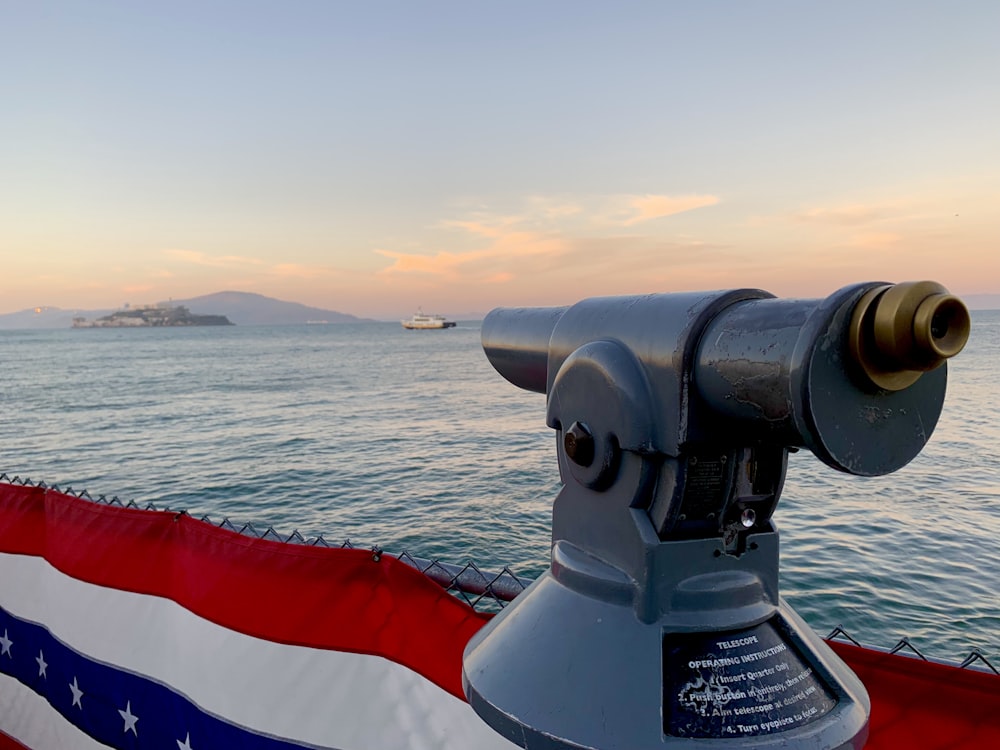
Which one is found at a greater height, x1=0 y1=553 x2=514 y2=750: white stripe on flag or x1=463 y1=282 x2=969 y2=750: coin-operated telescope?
x1=463 y1=282 x2=969 y2=750: coin-operated telescope

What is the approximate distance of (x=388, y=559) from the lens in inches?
114

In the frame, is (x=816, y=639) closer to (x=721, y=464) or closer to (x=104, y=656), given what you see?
(x=721, y=464)

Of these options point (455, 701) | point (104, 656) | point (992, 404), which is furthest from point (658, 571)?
point (992, 404)

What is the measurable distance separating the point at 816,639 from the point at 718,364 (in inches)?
26.7

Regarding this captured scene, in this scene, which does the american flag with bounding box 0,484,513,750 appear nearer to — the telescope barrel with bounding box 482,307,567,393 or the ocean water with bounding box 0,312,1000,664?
the telescope barrel with bounding box 482,307,567,393

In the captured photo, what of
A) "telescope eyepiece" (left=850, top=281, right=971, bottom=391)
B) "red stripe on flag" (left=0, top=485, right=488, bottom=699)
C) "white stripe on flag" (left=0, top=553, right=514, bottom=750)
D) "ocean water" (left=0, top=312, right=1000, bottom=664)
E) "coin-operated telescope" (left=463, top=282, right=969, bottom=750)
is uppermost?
"telescope eyepiece" (left=850, top=281, right=971, bottom=391)

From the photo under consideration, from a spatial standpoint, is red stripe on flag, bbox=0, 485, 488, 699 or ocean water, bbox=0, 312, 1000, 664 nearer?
red stripe on flag, bbox=0, 485, 488, 699

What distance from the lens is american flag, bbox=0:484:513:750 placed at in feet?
9.08

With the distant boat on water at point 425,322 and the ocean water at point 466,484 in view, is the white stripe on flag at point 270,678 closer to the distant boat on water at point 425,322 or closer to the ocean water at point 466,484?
the ocean water at point 466,484

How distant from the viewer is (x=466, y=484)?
19.0m

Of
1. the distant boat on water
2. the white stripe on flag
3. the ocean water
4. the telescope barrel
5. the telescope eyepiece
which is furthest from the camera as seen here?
the distant boat on water

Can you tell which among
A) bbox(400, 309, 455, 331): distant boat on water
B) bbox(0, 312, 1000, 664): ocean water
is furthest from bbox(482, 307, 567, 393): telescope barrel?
bbox(400, 309, 455, 331): distant boat on water

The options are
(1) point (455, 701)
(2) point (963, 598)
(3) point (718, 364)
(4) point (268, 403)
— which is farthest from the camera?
(4) point (268, 403)

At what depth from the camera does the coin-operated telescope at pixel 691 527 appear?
1.18 meters
